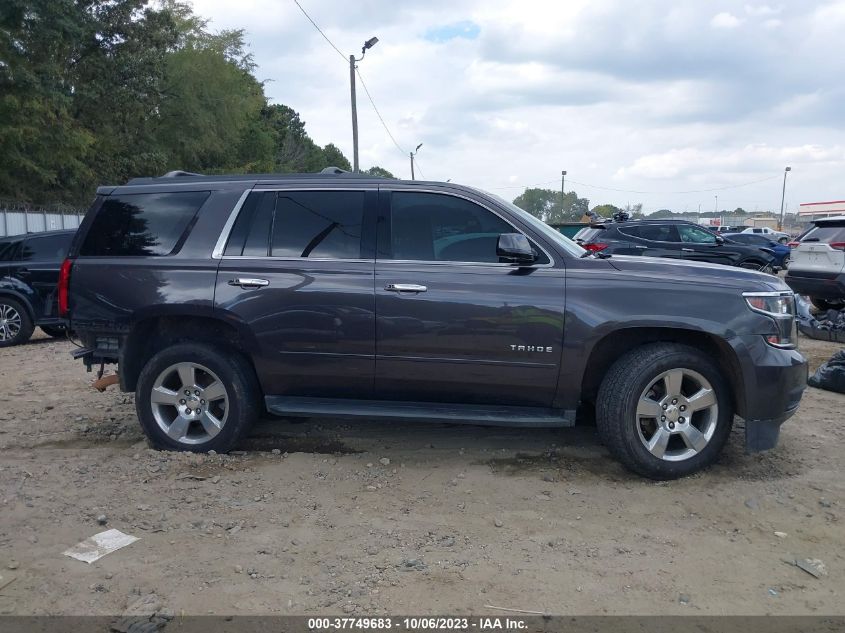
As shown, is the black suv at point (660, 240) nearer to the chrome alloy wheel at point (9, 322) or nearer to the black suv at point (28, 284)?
the black suv at point (28, 284)

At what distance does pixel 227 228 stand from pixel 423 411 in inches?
72.5

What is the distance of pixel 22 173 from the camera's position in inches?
1214

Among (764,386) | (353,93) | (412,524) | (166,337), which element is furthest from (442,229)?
(353,93)

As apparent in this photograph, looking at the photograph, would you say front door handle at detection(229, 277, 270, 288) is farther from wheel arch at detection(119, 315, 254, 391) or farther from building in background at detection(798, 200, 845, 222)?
building in background at detection(798, 200, 845, 222)

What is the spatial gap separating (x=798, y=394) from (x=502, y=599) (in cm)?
A: 254

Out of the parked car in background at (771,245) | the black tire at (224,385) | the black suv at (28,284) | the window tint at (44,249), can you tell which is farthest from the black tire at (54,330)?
the parked car in background at (771,245)

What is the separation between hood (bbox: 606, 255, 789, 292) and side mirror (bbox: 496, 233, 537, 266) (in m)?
0.56

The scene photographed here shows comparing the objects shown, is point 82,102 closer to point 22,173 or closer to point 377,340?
point 22,173

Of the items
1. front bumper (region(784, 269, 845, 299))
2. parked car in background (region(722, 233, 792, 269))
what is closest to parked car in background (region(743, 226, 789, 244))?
parked car in background (region(722, 233, 792, 269))

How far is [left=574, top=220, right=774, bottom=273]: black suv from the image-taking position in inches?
616

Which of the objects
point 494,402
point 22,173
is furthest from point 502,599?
point 22,173

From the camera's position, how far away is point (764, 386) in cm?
441

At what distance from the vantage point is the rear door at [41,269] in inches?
397

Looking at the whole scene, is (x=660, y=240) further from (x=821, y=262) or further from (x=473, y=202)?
(x=473, y=202)
